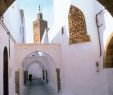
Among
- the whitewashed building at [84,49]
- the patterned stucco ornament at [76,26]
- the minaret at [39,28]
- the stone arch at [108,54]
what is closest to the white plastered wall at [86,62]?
the whitewashed building at [84,49]

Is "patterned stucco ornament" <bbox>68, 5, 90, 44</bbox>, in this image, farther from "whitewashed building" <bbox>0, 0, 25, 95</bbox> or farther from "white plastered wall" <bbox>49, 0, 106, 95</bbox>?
"whitewashed building" <bbox>0, 0, 25, 95</bbox>

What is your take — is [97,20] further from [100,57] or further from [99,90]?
[99,90]

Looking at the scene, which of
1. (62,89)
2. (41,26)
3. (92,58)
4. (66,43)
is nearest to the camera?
(92,58)

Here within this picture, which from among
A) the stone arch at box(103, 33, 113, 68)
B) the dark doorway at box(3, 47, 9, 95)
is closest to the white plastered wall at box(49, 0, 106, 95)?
the stone arch at box(103, 33, 113, 68)

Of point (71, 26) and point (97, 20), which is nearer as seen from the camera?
point (97, 20)

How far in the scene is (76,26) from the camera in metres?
8.78

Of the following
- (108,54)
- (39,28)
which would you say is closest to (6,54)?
(108,54)

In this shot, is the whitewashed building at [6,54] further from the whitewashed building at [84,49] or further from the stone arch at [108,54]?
the stone arch at [108,54]

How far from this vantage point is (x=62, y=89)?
34.1 feet

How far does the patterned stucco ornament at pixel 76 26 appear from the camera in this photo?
340 inches

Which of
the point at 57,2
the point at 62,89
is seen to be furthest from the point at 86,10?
the point at 62,89

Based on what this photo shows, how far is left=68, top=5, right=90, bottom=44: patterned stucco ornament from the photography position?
28.3 ft

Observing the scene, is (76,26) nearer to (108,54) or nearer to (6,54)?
(108,54)

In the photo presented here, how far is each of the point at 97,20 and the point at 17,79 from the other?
14.0 feet
